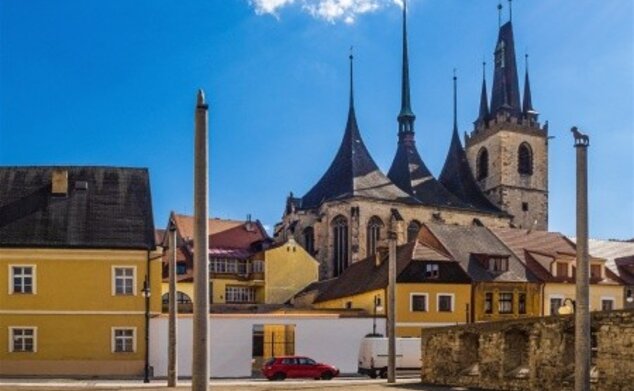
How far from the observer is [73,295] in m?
35.7

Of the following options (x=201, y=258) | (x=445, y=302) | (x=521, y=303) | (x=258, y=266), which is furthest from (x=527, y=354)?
(x=258, y=266)

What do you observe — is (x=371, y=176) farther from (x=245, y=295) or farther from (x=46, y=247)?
(x=46, y=247)

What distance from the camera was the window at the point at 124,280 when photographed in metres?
36.1

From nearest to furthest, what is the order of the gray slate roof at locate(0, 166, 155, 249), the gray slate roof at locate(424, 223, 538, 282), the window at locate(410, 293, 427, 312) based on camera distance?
the gray slate roof at locate(0, 166, 155, 249) < the window at locate(410, 293, 427, 312) < the gray slate roof at locate(424, 223, 538, 282)

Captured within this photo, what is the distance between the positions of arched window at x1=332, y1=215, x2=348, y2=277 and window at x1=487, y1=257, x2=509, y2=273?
23227mm

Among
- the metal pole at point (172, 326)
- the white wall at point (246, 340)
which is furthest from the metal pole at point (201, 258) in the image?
the white wall at point (246, 340)

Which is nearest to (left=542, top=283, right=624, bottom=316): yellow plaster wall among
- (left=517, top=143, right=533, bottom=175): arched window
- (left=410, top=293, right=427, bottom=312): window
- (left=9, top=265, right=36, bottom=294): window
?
(left=410, top=293, right=427, bottom=312): window

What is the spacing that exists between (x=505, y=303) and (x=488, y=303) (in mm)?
1335

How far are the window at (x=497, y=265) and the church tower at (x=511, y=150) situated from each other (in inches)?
1553

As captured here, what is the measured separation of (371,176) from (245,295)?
18417mm

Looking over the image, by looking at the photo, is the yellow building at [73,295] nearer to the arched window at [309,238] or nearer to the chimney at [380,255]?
the chimney at [380,255]

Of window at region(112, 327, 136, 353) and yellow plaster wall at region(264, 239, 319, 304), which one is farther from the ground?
yellow plaster wall at region(264, 239, 319, 304)

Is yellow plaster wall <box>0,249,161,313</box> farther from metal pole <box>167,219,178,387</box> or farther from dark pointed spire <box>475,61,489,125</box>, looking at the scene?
dark pointed spire <box>475,61,489,125</box>

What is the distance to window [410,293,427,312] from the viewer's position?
147 ft
